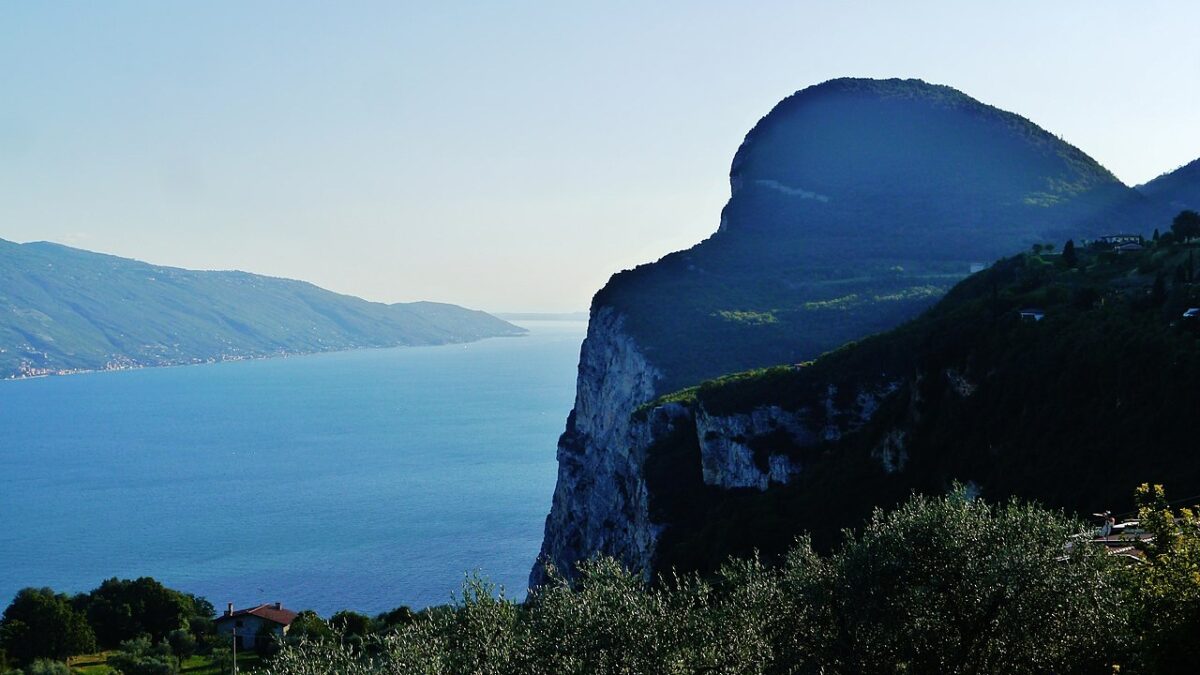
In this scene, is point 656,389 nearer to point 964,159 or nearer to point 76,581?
point 76,581

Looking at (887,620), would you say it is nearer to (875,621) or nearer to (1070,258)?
(875,621)

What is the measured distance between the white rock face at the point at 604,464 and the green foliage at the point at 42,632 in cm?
3118

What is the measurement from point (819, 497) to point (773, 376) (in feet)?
56.1

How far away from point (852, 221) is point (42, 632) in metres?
97.3

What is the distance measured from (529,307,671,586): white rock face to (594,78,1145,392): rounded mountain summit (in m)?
2.44

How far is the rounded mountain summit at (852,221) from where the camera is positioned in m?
98.4

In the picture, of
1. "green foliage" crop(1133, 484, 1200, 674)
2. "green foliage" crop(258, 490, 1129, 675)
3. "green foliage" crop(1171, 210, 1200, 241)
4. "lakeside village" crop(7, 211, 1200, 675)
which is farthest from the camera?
"green foliage" crop(1171, 210, 1200, 241)

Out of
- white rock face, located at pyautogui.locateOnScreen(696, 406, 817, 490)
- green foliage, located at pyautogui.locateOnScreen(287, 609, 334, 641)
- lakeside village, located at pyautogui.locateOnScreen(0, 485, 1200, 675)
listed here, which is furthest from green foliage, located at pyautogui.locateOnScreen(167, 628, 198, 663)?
white rock face, located at pyautogui.locateOnScreen(696, 406, 817, 490)

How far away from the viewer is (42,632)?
58438 millimetres

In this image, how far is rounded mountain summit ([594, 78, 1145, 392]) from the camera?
323 feet

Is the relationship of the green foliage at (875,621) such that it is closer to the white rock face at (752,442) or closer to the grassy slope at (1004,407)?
the grassy slope at (1004,407)

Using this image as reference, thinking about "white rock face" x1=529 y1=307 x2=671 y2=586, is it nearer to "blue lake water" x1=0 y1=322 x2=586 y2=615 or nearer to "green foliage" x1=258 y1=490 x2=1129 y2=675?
"blue lake water" x1=0 y1=322 x2=586 y2=615

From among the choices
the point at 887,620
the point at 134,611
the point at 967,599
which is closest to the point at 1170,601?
the point at 967,599

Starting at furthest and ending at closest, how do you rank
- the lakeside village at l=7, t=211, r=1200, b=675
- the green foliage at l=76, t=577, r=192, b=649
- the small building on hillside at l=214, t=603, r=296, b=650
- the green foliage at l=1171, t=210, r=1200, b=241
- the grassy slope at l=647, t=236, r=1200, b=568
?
1. the green foliage at l=76, t=577, r=192, b=649
2. the green foliage at l=1171, t=210, r=1200, b=241
3. the small building on hillside at l=214, t=603, r=296, b=650
4. the grassy slope at l=647, t=236, r=1200, b=568
5. the lakeside village at l=7, t=211, r=1200, b=675
